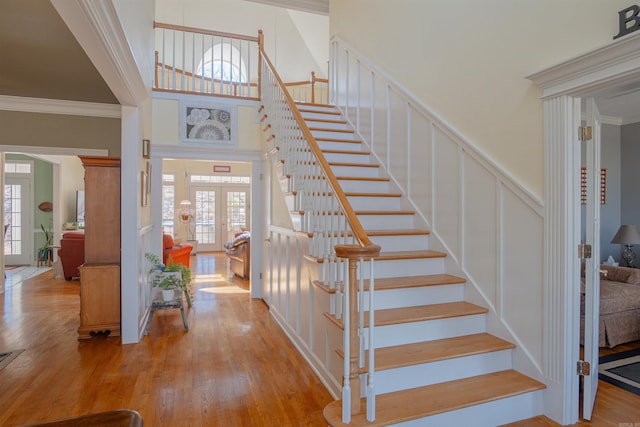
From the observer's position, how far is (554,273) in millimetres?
2160

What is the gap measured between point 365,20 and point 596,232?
3701 mm

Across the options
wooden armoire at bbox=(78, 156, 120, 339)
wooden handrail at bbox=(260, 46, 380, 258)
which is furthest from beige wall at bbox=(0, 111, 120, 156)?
wooden handrail at bbox=(260, 46, 380, 258)

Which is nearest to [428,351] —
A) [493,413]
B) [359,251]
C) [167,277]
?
[493,413]

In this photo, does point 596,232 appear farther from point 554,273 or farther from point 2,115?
point 2,115

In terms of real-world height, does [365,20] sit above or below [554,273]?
above

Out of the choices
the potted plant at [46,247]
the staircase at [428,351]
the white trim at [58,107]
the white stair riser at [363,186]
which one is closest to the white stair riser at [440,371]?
the staircase at [428,351]

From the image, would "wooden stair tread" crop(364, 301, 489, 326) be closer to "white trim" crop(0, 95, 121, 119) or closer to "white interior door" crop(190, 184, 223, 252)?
"white trim" crop(0, 95, 121, 119)

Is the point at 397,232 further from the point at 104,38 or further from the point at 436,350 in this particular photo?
the point at 104,38

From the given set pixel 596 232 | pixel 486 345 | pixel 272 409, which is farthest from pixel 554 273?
pixel 272 409

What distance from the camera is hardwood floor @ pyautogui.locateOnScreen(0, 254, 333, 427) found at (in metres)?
2.34

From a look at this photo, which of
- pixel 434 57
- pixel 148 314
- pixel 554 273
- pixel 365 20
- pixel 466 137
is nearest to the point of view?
pixel 554 273

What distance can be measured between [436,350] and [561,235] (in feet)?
3.36

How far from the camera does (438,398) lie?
2.11 m

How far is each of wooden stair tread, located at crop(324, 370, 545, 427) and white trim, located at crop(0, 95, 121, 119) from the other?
14.2 feet
